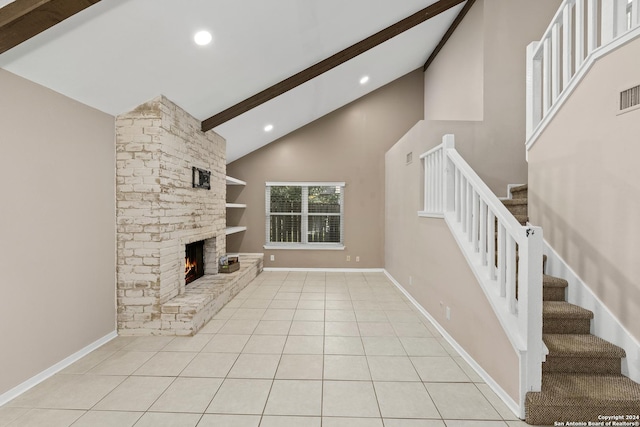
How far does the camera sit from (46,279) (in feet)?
7.91

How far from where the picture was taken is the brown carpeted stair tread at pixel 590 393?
6.01 ft

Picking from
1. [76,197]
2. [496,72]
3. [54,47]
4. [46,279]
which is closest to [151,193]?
[76,197]

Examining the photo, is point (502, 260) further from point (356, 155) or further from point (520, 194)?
point (356, 155)

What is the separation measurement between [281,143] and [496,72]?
166 inches

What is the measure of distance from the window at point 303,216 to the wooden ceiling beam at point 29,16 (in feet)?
15.9

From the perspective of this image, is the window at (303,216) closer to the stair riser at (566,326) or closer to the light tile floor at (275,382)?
the light tile floor at (275,382)

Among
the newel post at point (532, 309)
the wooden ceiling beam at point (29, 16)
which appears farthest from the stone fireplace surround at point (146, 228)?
the newel post at point (532, 309)

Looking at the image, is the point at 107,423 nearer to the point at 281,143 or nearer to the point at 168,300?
the point at 168,300

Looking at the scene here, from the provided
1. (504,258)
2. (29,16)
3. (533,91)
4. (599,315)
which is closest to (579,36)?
(533,91)

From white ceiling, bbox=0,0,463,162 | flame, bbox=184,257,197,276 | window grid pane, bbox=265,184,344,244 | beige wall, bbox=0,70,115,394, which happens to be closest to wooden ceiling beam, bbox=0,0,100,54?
white ceiling, bbox=0,0,463,162

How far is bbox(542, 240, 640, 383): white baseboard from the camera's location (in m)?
1.99

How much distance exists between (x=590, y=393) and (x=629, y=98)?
2.04m

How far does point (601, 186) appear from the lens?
2.22 m

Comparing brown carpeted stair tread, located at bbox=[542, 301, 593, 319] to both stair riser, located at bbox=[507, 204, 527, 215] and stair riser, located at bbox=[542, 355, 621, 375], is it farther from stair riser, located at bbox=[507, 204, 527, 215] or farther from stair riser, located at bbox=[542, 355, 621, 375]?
stair riser, located at bbox=[507, 204, 527, 215]
